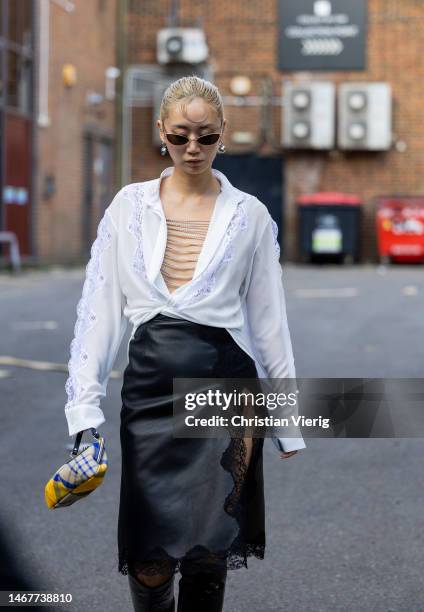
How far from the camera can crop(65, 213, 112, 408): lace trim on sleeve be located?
264cm

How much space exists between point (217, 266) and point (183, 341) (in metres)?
0.19

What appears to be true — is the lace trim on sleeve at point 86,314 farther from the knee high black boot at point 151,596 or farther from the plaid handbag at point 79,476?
the knee high black boot at point 151,596

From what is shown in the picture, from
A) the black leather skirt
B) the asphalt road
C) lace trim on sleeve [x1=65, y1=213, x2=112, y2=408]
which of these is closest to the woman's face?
lace trim on sleeve [x1=65, y1=213, x2=112, y2=408]

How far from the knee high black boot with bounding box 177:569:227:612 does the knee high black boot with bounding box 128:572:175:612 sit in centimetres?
4

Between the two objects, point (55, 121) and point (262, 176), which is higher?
point (55, 121)

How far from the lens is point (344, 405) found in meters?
2.88

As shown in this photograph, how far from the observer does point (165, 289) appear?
2572mm

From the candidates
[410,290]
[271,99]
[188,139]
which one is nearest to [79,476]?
[188,139]

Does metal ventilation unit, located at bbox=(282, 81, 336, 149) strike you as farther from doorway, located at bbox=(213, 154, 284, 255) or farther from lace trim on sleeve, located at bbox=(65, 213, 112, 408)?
lace trim on sleeve, located at bbox=(65, 213, 112, 408)

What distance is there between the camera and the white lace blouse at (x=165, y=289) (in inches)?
101

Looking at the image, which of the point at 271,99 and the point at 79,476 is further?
the point at 271,99

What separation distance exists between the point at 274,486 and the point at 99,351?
2.84 meters

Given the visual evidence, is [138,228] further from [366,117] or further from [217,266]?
[366,117]

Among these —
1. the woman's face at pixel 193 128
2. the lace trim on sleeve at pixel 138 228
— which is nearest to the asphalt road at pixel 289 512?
the lace trim on sleeve at pixel 138 228
